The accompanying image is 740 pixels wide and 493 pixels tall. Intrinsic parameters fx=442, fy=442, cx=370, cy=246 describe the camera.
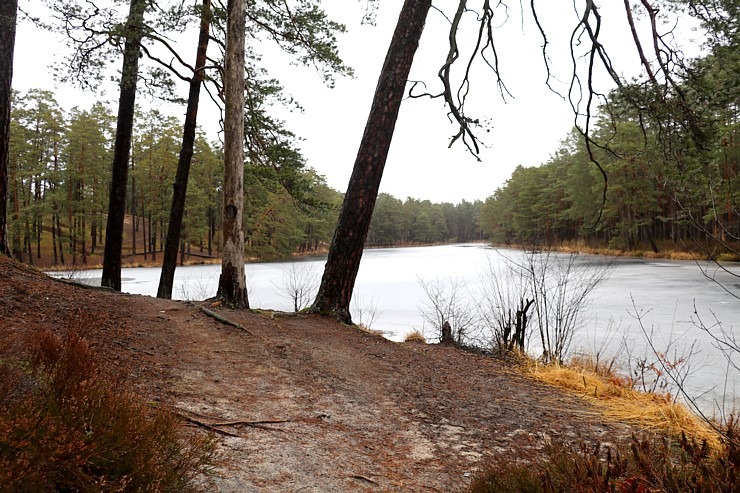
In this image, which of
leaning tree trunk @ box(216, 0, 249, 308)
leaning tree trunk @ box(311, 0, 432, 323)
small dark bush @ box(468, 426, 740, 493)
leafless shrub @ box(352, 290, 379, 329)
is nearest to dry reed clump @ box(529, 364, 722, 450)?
small dark bush @ box(468, 426, 740, 493)

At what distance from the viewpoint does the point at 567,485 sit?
1.50m

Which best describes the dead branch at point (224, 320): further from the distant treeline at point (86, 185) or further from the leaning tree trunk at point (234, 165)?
the distant treeline at point (86, 185)

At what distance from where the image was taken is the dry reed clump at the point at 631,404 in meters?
2.90

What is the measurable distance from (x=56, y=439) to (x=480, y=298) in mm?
10769

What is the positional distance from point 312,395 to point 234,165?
3.87 m

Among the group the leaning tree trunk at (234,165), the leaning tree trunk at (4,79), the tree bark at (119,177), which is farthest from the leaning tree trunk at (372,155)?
the tree bark at (119,177)

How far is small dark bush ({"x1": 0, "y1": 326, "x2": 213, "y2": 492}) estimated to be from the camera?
1.11 meters

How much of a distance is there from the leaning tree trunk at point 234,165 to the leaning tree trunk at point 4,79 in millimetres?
2372

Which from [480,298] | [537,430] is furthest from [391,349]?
[480,298]

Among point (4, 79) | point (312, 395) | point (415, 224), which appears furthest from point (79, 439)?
point (415, 224)

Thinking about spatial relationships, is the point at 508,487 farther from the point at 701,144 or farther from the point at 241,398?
the point at 701,144

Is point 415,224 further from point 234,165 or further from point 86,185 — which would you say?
point 234,165

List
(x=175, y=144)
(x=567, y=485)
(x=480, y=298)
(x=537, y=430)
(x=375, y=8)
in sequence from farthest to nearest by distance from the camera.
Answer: (x=175, y=144) < (x=480, y=298) < (x=375, y=8) < (x=537, y=430) < (x=567, y=485)

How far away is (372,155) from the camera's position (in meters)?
6.04
